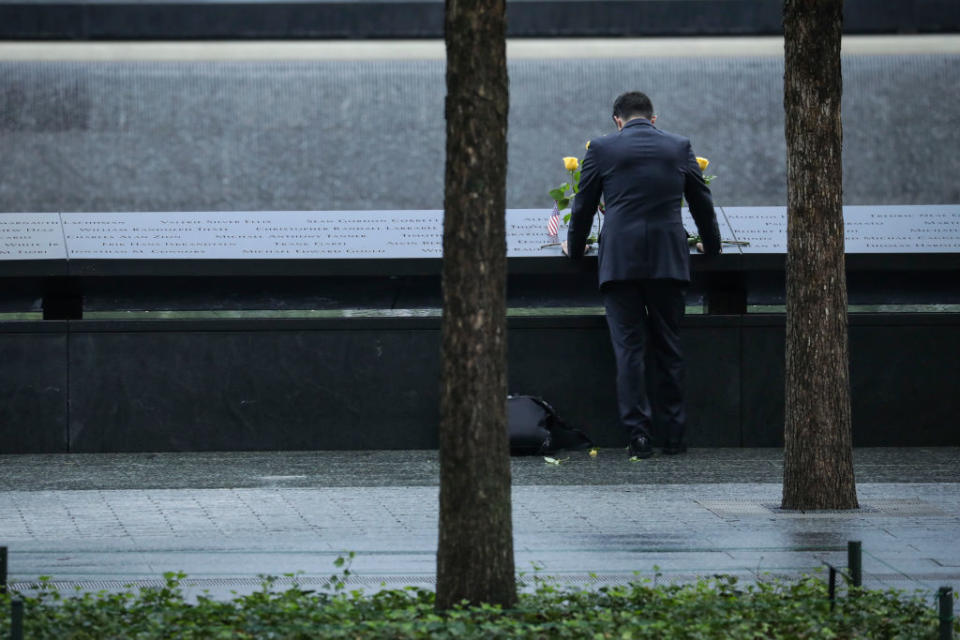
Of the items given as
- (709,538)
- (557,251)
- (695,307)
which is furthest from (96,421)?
(709,538)

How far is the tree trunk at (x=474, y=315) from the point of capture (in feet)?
13.1

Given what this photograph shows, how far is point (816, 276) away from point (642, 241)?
2129mm

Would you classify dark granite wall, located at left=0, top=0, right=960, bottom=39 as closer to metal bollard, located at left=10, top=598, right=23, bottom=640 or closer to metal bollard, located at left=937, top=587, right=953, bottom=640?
metal bollard, located at left=937, top=587, right=953, bottom=640

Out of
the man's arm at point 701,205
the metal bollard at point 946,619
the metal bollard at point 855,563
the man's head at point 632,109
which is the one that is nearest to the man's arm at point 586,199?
the man's head at point 632,109

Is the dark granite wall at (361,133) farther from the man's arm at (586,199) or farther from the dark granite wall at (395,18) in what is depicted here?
the man's arm at (586,199)

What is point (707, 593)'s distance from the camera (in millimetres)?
4168

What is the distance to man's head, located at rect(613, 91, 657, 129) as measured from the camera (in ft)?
27.5

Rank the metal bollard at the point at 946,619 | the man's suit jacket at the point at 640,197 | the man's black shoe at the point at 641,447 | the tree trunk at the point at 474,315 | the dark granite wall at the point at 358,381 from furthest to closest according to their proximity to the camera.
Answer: the dark granite wall at the point at 358,381 < the man's black shoe at the point at 641,447 < the man's suit jacket at the point at 640,197 < the tree trunk at the point at 474,315 < the metal bollard at the point at 946,619

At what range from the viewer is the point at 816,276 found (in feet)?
20.2

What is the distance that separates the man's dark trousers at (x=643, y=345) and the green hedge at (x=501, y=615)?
4006 millimetres

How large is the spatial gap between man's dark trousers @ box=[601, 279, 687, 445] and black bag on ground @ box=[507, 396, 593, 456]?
1.43 feet

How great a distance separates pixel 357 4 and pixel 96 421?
689cm

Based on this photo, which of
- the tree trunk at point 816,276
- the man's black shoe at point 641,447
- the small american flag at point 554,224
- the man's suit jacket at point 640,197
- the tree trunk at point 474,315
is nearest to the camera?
the tree trunk at point 474,315

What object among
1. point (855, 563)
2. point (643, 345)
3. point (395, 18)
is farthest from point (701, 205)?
point (395, 18)
